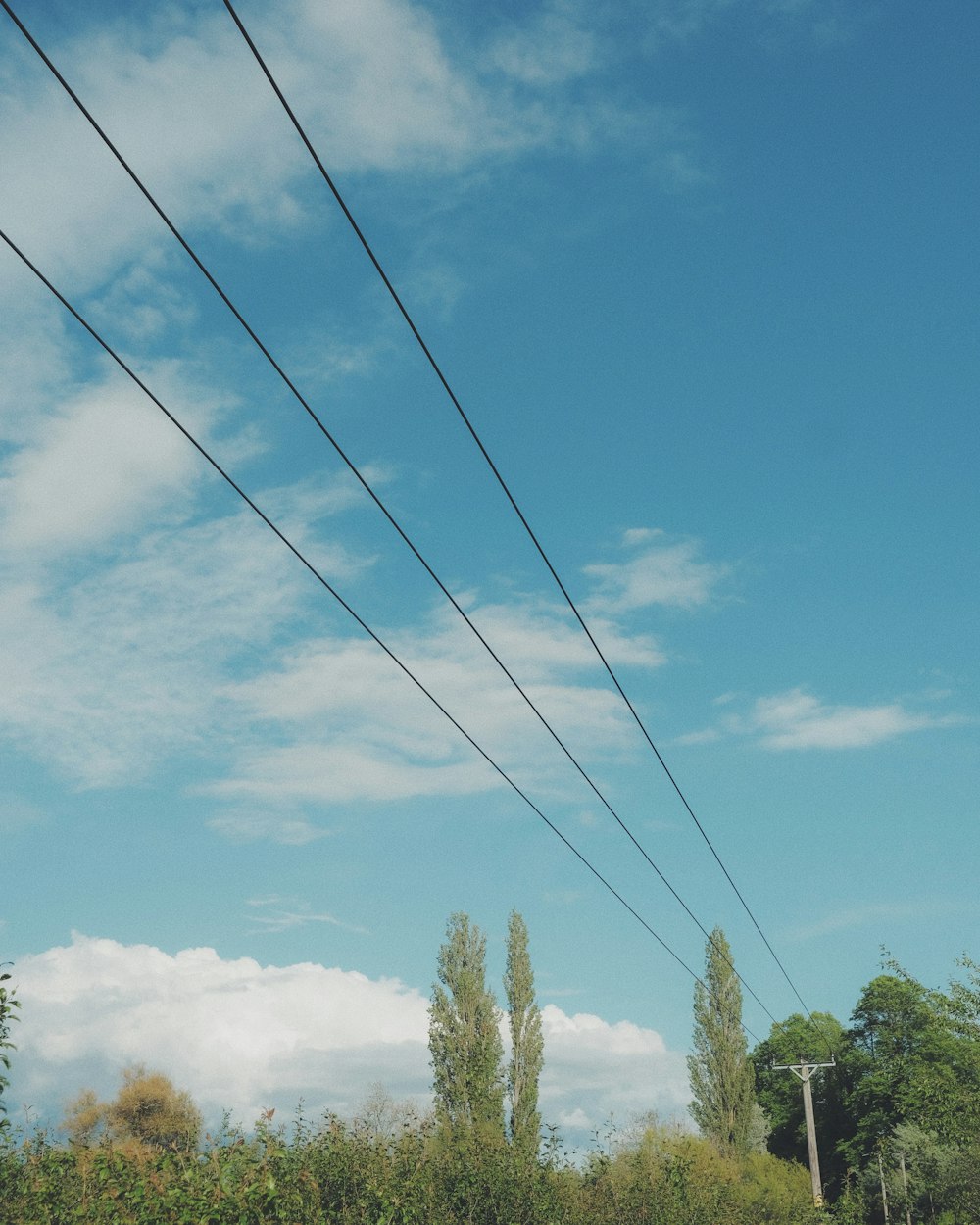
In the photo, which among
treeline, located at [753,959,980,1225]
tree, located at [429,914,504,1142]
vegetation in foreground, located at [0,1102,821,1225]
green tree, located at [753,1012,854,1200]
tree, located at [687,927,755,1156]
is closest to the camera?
vegetation in foreground, located at [0,1102,821,1225]

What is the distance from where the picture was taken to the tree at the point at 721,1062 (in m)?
56.2

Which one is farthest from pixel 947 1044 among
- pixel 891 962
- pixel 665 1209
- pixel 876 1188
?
pixel 665 1209

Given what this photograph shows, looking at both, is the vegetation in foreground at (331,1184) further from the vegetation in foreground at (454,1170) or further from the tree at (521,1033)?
the tree at (521,1033)

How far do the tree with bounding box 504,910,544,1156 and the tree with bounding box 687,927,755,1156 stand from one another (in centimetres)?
1085

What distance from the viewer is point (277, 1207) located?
788 cm

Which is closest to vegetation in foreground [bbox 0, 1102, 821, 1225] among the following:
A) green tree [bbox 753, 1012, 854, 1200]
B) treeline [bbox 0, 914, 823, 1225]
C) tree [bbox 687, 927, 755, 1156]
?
treeline [bbox 0, 914, 823, 1225]

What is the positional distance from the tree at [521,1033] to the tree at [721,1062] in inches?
427

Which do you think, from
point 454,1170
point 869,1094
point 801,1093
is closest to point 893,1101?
point 869,1094

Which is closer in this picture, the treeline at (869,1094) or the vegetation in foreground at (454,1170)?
the vegetation in foreground at (454,1170)

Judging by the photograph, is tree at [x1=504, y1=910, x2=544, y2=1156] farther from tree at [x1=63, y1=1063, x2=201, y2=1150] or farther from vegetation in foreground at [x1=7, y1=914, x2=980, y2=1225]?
tree at [x1=63, y1=1063, x2=201, y2=1150]

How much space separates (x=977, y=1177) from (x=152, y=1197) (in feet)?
86.1

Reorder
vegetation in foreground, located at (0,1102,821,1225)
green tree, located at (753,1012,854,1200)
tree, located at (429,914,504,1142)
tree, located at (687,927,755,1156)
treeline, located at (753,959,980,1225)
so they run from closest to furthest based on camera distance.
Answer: vegetation in foreground, located at (0,1102,821,1225) < treeline, located at (753,959,980,1225) < tree, located at (429,914,504,1142) < tree, located at (687,927,755,1156) < green tree, located at (753,1012,854,1200)

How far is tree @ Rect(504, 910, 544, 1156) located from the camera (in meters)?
47.4

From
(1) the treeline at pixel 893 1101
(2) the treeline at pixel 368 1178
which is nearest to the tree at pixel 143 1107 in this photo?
(1) the treeline at pixel 893 1101
